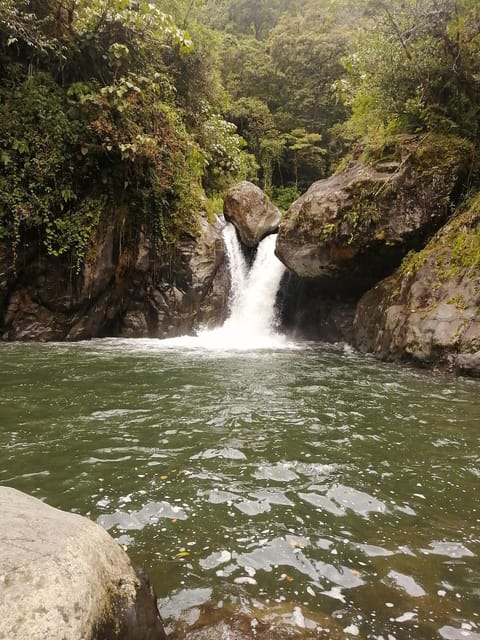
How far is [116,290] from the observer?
12.1 m

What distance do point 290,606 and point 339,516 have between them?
37.8 inches

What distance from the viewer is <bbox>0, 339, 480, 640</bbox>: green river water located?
232cm

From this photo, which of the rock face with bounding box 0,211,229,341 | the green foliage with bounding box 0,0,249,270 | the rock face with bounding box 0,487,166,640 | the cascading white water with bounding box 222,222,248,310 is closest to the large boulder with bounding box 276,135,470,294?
A: the rock face with bounding box 0,211,229,341

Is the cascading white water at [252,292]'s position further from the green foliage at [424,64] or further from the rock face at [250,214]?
the green foliage at [424,64]

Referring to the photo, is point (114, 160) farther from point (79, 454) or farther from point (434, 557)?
point (434, 557)

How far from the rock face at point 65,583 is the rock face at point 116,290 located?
31.3 ft

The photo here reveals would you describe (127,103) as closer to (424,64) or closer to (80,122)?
(80,122)

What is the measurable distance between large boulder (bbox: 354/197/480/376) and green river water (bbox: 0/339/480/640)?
54.1 inches

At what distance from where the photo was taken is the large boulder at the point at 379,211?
10.1 metres

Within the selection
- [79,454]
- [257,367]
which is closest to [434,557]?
[79,454]

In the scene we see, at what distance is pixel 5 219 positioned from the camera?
33.4ft

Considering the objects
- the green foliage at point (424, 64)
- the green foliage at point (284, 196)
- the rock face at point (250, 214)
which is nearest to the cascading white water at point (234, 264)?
the rock face at point (250, 214)

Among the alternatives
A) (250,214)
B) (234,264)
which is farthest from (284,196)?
(234,264)

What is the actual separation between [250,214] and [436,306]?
26.6 feet
